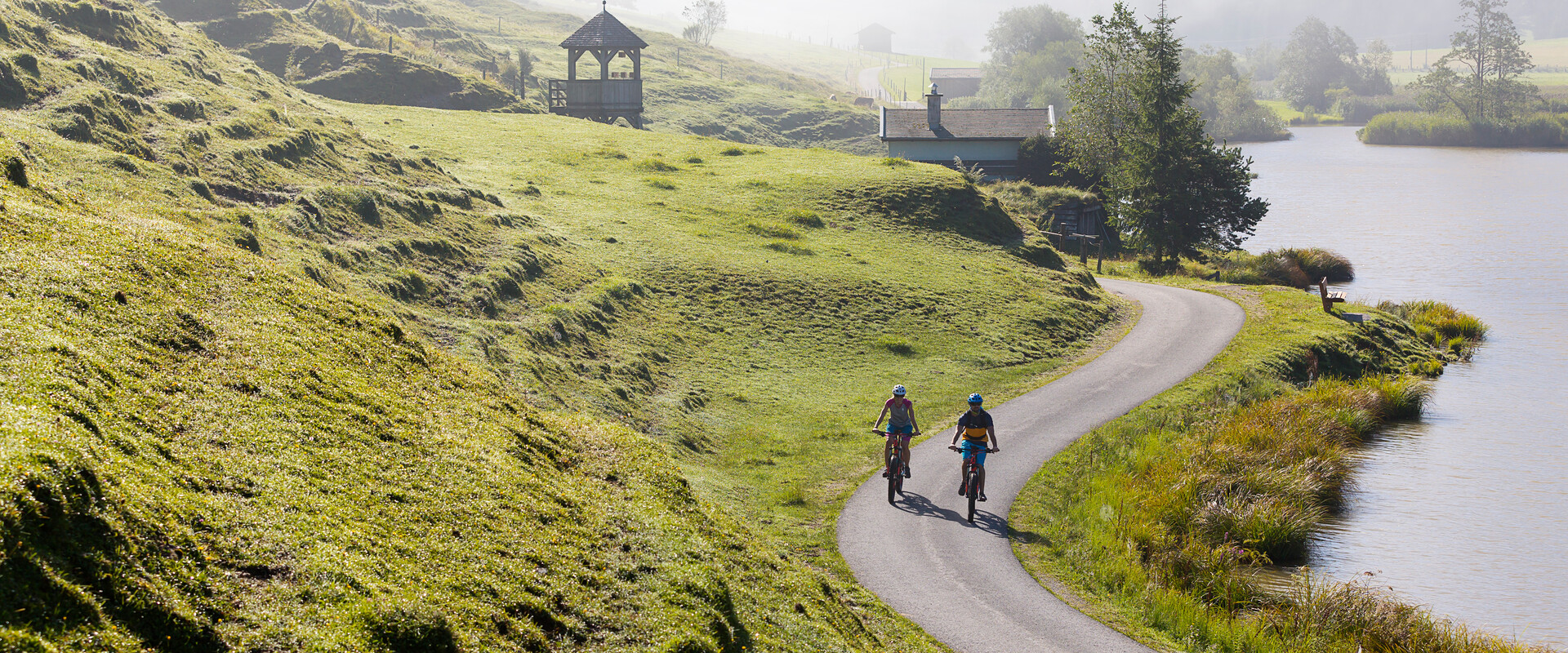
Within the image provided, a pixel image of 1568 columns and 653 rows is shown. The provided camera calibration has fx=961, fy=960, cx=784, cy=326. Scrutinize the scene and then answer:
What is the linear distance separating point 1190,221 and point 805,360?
37.2 m

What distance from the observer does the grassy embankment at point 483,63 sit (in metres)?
64.0

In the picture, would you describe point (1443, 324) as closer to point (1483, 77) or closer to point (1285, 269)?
point (1285, 269)

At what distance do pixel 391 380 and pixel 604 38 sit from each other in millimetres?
55882

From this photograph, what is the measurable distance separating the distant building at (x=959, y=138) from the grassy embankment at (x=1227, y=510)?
37.3 meters

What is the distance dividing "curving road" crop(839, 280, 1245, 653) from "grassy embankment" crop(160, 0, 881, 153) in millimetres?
52276

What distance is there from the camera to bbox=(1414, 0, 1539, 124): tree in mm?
125000

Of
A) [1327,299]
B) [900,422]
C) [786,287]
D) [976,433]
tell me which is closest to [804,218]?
[786,287]

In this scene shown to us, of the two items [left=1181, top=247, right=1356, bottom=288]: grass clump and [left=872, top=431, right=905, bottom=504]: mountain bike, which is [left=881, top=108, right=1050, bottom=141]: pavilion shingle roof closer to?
[left=1181, top=247, right=1356, bottom=288]: grass clump

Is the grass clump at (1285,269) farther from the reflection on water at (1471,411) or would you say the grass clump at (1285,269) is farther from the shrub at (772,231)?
the shrub at (772,231)

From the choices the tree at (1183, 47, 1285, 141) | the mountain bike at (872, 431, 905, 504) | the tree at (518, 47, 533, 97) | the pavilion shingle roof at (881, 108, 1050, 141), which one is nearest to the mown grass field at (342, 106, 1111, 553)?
the mountain bike at (872, 431, 905, 504)

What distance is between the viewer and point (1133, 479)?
71.2ft

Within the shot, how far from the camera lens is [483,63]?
10069cm

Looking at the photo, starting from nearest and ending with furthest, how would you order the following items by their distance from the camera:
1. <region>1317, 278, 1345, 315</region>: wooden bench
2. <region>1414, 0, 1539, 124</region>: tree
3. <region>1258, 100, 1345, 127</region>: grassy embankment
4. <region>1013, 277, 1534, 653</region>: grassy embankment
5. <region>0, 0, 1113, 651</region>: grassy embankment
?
<region>0, 0, 1113, 651</region>: grassy embankment, <region>1013, 277, 1534, 653</region>: grassy embankment, <region>1317, 278, 1345, 315</region>: wooden bench, <region>1414, 0, 1539, 124</region>: tree, <region>1258, 100, 1345, 127</region>: grassy embankment

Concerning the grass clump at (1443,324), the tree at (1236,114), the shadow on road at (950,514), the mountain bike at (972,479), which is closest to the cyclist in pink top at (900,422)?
the shadow on road at (950,514)
